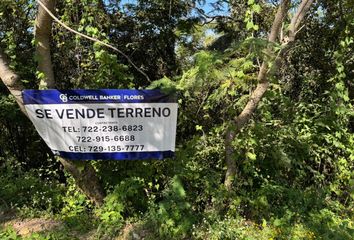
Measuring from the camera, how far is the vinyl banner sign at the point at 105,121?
430 cm

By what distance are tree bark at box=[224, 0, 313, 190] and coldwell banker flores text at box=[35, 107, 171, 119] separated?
990 mm

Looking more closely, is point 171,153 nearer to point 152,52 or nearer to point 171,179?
point 171,179

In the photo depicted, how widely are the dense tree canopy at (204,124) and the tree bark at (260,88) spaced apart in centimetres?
1

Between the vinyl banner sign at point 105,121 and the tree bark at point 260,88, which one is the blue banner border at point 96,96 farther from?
the tree bark at point 260,88

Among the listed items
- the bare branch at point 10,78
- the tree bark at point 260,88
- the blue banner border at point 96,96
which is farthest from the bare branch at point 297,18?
the bare branch at point 10,78

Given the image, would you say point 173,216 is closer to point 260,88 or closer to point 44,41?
point 260,88

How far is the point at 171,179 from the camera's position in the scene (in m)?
4.77

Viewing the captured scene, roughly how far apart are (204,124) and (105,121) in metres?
1.97

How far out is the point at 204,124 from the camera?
5.90m

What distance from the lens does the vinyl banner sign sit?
430 cm

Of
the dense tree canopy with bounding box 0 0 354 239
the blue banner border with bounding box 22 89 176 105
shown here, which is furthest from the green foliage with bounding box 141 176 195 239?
the blue banner border with bounding box 22 89 176 105

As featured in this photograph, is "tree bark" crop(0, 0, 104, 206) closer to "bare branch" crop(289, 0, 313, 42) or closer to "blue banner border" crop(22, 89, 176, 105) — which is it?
"blue banner border" crop(22, 89, 176, 105)

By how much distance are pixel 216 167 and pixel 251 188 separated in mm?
542

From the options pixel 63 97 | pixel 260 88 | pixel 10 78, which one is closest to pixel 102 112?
pixel 63 97
